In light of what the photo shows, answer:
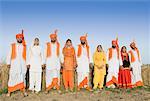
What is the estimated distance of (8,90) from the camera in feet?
38.3

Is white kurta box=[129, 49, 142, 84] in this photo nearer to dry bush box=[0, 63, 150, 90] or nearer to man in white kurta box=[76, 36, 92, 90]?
dry bush box=[0, 63, 150, 90]

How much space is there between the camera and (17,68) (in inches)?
457

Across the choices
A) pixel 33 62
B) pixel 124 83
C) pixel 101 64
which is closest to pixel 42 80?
pixel 33 62

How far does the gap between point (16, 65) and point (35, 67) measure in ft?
2.08

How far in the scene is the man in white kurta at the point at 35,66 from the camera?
38.9ft

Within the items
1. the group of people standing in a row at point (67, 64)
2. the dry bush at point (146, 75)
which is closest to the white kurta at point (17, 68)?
the group of people standing in a row at point (67, 64)

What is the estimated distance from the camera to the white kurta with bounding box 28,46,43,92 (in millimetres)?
11867

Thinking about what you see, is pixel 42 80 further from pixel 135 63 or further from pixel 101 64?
pixel 135 63

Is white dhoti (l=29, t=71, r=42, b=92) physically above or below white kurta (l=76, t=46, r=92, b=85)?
below

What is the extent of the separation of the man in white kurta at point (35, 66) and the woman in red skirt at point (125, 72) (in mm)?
2980

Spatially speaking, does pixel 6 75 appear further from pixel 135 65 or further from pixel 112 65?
pixel 135 65

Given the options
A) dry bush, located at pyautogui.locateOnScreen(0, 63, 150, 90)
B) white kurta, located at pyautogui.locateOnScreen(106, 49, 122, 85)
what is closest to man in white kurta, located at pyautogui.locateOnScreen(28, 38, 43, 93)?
dry bush, located at pyautogui.locateOnScreen(0, 63, 150, 90)

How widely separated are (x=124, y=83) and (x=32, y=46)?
3.56 metres

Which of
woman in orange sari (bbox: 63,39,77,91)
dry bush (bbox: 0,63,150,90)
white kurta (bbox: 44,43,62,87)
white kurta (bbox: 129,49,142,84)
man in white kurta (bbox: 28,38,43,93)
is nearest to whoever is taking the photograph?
man in white kurta (bbox: 28,38,43,93)
